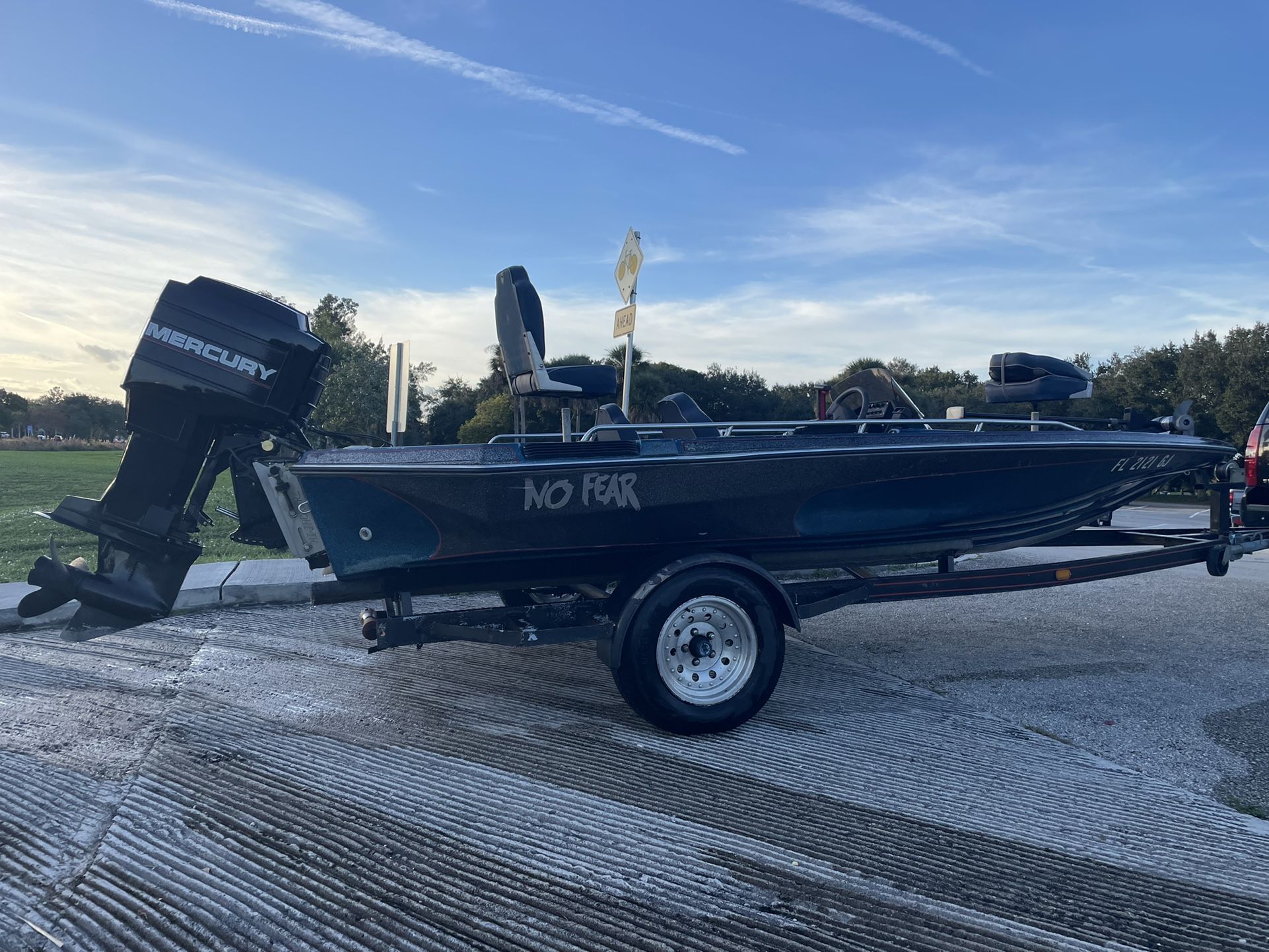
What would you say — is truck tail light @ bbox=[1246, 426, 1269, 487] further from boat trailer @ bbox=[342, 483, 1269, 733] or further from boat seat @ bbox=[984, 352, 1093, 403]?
boat trailer @ bbox=[342, 483, 1269, 733]

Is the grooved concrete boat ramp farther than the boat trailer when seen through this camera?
No

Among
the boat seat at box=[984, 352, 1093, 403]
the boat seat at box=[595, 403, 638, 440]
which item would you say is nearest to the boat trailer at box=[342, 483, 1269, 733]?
the boat seat at box=[595, 403, 638, 440]

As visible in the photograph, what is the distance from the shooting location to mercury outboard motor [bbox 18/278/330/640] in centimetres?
402

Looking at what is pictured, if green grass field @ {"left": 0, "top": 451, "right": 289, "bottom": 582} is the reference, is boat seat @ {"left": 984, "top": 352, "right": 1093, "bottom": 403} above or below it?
above

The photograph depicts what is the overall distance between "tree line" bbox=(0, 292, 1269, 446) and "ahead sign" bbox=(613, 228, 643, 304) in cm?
652

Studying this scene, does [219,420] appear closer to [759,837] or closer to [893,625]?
[759,837]

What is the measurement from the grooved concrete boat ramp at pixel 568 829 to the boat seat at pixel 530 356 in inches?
58.0

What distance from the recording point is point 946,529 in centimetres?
460

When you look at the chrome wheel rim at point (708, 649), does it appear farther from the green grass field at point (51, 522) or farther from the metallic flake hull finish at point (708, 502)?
the green grass field at point (51, 522)

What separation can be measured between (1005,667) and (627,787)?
9.15ft

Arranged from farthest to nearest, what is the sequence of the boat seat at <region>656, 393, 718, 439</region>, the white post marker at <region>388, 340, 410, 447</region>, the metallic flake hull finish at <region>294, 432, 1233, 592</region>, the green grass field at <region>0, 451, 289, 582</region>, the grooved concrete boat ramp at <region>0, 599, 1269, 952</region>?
the green grass field at <region>0, 451, 289, 582</region> → the boat seat at <region>656, 393, 718, 439</region> → the white post marker at <region>388, 340, 410, 447</region> → the metallic flake hull finish at <region>294, 432, 1233, 592</region> → the grooved concrete boat ramp at <region>0, 599, 1269, 952</region>

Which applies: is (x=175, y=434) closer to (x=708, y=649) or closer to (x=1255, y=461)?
(x=708, y=649)

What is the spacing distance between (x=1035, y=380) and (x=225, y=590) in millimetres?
5558

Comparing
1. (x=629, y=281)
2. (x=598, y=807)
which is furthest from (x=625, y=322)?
(x=598, y=807)
